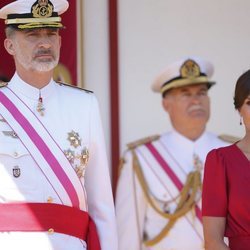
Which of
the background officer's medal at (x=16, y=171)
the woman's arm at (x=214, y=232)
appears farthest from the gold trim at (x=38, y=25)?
the woman's arm at (x=214, y=232)

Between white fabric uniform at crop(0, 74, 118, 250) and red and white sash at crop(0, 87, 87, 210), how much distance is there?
0.7 inches

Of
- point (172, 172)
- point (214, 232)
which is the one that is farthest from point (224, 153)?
point (172, 172)

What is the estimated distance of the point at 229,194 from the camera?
3930mm

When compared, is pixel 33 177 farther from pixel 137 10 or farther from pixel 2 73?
pixel 137 10

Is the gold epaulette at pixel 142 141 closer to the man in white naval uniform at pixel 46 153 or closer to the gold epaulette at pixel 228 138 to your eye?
the gold epaulette at pixel 228 138

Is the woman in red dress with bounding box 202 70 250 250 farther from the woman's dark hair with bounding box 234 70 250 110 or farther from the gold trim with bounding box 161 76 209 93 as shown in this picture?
the gold trim with bounding box 161 76 209 93

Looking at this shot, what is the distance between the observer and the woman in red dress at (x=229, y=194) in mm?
3900

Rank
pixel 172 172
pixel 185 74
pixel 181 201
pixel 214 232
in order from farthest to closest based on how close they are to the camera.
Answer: pixel 185 74 < pixel 172 172 < pixel 181 201 < pixel 214 232

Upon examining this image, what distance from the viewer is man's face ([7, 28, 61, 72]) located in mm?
4188

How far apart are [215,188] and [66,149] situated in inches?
22.3

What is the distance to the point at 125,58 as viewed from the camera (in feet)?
20.8

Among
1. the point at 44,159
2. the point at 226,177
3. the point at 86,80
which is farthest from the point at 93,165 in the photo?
the point at 86,80

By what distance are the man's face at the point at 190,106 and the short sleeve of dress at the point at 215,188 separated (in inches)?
82.0

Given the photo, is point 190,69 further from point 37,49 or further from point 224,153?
point 224,153
